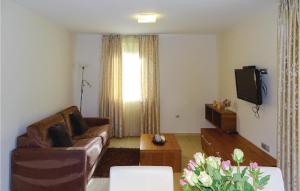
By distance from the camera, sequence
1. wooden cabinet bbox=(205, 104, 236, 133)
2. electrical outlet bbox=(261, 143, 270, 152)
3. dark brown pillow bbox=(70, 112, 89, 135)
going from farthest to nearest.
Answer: wooden cabinet bbox=(205, 104, 236, 133), dark brown pillow bbox=(70, 112, 89, 135), electrical outlet bbox=(261, 143, 270, 152)

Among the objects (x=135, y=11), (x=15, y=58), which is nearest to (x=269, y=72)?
(x=135, y=11)

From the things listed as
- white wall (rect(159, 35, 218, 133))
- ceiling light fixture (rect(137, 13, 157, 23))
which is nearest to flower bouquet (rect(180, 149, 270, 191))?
ceiling light fixture (rect(137, 13, 157, 23))

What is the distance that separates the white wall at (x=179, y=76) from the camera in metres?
6.63

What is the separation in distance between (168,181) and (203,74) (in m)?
5.32

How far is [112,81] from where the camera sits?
6547 millimetres

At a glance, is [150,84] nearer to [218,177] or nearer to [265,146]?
[265,146]

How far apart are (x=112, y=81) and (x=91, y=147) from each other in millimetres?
2814

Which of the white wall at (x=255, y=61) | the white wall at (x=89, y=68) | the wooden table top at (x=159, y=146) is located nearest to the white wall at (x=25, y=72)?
the white wall at (x=89, y=68)

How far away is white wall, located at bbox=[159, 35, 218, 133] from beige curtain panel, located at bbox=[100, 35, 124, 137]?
102cm

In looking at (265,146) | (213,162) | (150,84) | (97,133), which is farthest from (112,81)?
(213,162)

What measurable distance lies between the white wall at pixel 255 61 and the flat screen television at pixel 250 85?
0.45ft

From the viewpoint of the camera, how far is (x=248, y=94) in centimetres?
432

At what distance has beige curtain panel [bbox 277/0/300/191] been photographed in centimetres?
293

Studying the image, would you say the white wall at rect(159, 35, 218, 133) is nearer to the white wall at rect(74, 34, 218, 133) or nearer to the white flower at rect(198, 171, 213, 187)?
the white wall at rect(74, 34, 218, 133)
